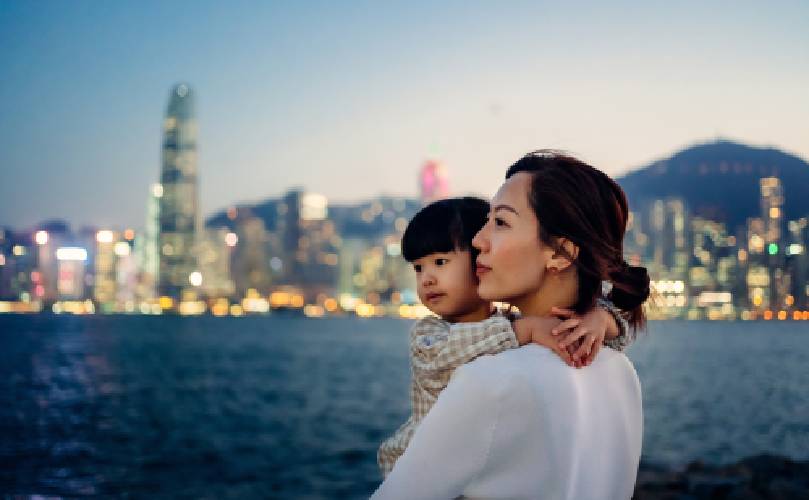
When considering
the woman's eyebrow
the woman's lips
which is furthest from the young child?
the woman's eyebrow

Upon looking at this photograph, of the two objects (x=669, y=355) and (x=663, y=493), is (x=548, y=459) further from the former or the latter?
(x=669, y=355)

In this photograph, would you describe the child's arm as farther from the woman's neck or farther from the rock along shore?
the rock along shore

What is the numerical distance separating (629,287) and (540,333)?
0.50 meters

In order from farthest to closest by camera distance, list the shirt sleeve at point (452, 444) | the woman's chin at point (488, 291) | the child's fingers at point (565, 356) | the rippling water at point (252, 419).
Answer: the rippling water at point (252, 419), the woman's chin at point (488, 291), the child's fingers at point (565, 356), the shirt sleeve at point (452, 444)

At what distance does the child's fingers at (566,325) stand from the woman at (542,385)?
1.9 inches

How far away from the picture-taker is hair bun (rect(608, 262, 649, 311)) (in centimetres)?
244

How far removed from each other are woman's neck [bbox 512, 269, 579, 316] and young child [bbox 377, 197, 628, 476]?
7 cm

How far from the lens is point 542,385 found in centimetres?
187

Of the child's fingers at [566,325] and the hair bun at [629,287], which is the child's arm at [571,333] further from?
the hair bun at [629,287]

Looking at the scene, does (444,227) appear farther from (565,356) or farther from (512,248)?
(565,356)

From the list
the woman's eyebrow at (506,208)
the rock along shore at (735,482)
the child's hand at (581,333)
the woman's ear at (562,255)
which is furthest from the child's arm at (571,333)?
the rock along shore at (735,482)

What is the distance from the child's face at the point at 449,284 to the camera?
9.78 ft

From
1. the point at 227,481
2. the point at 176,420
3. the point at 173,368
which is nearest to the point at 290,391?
the point at 176,420

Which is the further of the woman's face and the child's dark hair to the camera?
the child's dark hair
